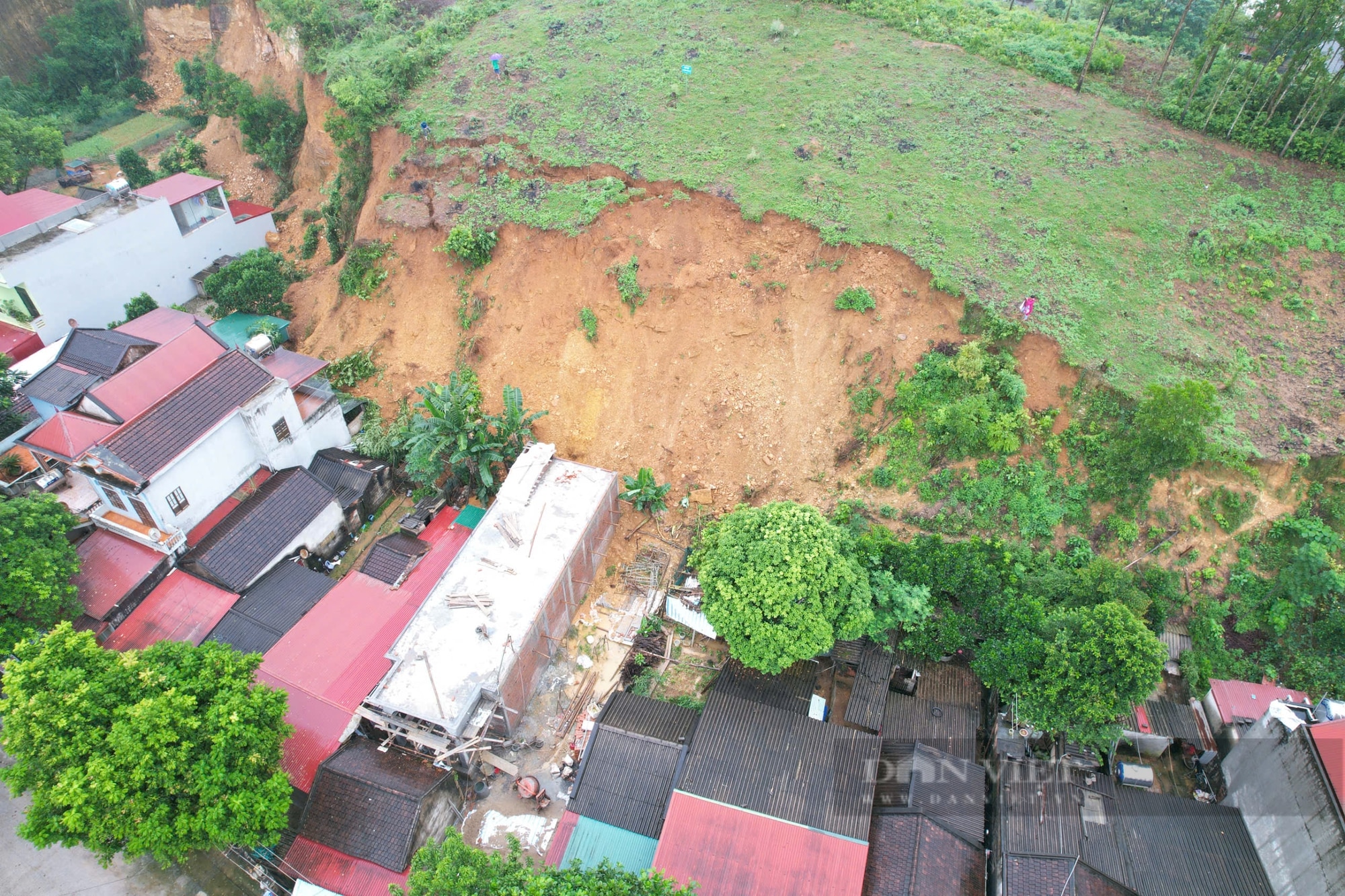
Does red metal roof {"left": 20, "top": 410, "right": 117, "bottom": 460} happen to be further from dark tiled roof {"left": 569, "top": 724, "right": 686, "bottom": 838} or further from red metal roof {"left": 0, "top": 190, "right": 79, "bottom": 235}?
dark tiled roof {"left": 569, "top": 724, "right": 686, "bottom": 838}

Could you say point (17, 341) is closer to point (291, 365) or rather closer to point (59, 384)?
point (59, 384)

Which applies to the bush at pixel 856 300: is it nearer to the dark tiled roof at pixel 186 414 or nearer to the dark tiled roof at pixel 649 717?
the dark tiled roof at pixel 649 717

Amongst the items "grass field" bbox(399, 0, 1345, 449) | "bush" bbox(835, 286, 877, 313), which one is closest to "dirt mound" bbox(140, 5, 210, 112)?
"grass field" bbox(399, 0, 1345, 449)

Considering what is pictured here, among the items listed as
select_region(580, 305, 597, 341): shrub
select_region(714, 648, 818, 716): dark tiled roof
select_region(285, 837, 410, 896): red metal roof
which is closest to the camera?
select_region(285, 837, 410, 896): red metal roof

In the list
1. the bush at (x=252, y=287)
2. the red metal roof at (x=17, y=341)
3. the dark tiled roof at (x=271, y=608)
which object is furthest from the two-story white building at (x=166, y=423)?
the red metal roof at (x=17, y=341)

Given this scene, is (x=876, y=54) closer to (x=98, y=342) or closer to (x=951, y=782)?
(x=951, y=782)

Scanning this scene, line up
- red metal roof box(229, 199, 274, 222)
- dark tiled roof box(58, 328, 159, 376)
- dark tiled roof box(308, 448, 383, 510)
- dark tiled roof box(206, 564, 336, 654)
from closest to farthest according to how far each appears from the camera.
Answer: dark tiled roof box(206, 564, 336, 654) → dark tiled roof box(58, 328, 159, 376) → dark tiled roof box(308, 448, 383, 510) → red metal roof box(229, 199, 274, 222)
